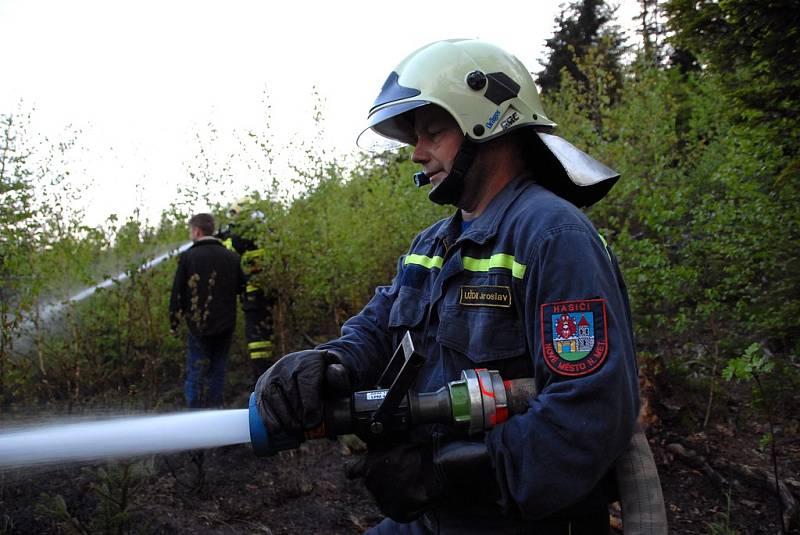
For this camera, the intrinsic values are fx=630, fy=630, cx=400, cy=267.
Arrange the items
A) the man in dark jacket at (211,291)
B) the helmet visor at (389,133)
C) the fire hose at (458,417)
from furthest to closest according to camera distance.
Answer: the man in dark jacket at (211,291)
the helmet visor at (389,133)
the fire hose at (458,417)

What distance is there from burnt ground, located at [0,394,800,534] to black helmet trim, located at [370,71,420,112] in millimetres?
2292

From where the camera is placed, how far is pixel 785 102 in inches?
163

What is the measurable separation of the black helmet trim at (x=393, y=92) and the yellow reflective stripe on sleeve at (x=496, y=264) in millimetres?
631

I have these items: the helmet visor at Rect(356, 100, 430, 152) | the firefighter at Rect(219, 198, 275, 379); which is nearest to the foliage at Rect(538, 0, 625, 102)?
the firefighter at Rect(219, 198, 275, 379)

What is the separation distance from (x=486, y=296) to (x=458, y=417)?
36 cm

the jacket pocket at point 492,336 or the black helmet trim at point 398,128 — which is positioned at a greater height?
the black helmet trim at point 398,128

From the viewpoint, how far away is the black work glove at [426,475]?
1.61 metres

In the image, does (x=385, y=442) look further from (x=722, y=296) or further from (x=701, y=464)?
(x=722, y=296)

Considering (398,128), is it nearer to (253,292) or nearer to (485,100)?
(485,100)

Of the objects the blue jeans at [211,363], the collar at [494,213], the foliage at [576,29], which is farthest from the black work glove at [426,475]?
the foliage at [576,29]

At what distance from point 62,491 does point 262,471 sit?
1.41m

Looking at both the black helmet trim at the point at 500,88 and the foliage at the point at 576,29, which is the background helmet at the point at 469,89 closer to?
the black helmet trim at the point at 500,88

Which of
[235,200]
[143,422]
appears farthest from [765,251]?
[235,200]

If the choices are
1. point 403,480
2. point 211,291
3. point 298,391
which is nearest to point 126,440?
point 298,391
